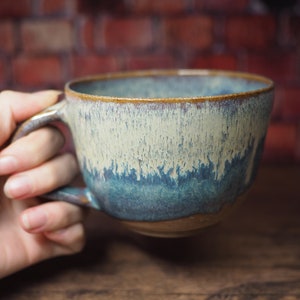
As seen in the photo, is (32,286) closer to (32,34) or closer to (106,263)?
(106,263)

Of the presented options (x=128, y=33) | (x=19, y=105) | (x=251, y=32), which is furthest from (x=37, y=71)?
(x=19, y=105)

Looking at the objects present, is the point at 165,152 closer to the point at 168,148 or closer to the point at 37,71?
the point at 168,148

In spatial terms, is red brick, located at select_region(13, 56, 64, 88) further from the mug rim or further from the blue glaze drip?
the blue glaze drip

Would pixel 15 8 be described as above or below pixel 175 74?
above

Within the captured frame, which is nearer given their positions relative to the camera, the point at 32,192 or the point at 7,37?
the point at 32,192

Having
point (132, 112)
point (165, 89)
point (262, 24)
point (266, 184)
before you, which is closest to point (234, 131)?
point (132, 112)

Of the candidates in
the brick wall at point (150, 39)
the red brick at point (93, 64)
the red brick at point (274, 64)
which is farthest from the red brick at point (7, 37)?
the red brick at point (274, 64)

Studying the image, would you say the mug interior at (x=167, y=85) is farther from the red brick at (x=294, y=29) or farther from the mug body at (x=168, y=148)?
the red brick at (x=294, y=29)

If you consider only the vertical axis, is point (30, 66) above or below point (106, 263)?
above

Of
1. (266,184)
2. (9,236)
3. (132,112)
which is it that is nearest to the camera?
(132,112)
